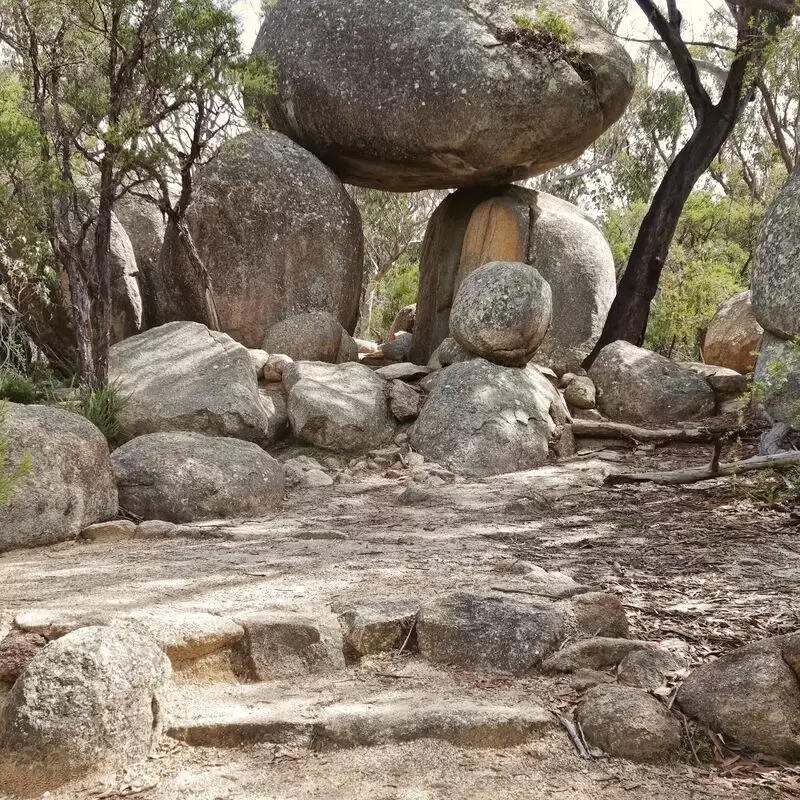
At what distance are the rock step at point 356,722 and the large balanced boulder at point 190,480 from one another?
8.39ft

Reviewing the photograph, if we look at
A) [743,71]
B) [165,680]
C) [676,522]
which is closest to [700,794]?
[165,680]

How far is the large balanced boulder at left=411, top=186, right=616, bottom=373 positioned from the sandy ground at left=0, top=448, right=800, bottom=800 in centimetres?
356

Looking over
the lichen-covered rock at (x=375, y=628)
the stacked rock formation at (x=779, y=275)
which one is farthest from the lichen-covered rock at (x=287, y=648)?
the stacked rock formation at (x=779, y=275)

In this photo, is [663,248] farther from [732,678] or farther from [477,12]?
[732,678]

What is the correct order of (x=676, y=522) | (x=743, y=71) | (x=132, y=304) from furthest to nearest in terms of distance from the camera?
1. (x=743, y=71)
2. (x=132, y=304)
3. (x=676, y=522)

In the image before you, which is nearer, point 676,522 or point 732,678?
point 732,678

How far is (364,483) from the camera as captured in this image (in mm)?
6488

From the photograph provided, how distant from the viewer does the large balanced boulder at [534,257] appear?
9836 millimetres

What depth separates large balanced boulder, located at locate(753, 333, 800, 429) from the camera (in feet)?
18.1

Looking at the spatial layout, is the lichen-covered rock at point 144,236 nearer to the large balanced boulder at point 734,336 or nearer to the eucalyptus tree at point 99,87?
the eucalyptus tree at point 99,87

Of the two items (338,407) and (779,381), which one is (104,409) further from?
(779,381)

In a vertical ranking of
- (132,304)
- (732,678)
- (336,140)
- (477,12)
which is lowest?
(732,678)

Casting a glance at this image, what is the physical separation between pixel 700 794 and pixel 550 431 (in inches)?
202

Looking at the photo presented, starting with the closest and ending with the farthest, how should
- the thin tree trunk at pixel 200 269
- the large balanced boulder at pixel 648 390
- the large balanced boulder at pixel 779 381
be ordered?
the large balanced boulder at pixel 779 381 < the large balanced boulder at pixel 648 390 < the thin tree trunk at pixel 200 269
